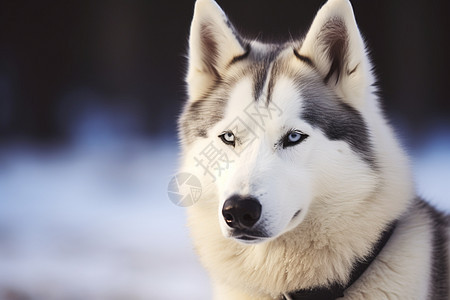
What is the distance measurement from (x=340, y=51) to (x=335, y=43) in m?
0.03

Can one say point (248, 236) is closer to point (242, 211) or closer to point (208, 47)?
point (242, 211)

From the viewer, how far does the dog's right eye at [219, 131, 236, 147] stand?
2.03 m

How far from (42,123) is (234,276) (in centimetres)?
619

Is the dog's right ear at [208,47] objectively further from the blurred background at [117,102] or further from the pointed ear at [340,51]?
the blurred background at [117,102]

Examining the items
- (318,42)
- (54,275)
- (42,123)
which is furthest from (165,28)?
(318,42)

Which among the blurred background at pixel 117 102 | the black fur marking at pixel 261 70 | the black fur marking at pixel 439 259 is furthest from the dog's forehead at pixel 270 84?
the blurred background at pixel 117 102

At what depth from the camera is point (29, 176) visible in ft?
23.0

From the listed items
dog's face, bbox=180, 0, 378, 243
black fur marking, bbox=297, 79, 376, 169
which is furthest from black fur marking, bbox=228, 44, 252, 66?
black fur marking, bbox=297, 79, 376, 169

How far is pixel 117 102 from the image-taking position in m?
7.45

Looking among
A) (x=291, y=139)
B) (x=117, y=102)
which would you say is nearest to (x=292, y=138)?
(x=291, y=139)

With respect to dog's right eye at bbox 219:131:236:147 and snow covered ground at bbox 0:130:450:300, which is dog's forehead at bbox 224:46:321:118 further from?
snow covered ground at bbox 0:130:450:300

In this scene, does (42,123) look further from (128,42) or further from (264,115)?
(264,115)

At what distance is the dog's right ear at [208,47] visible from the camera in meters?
2.21

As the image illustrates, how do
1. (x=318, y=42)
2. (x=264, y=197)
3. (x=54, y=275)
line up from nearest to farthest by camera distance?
1. (x=264, y=197)
2. (x=318, y=42)
3. (x=54, y=275)
